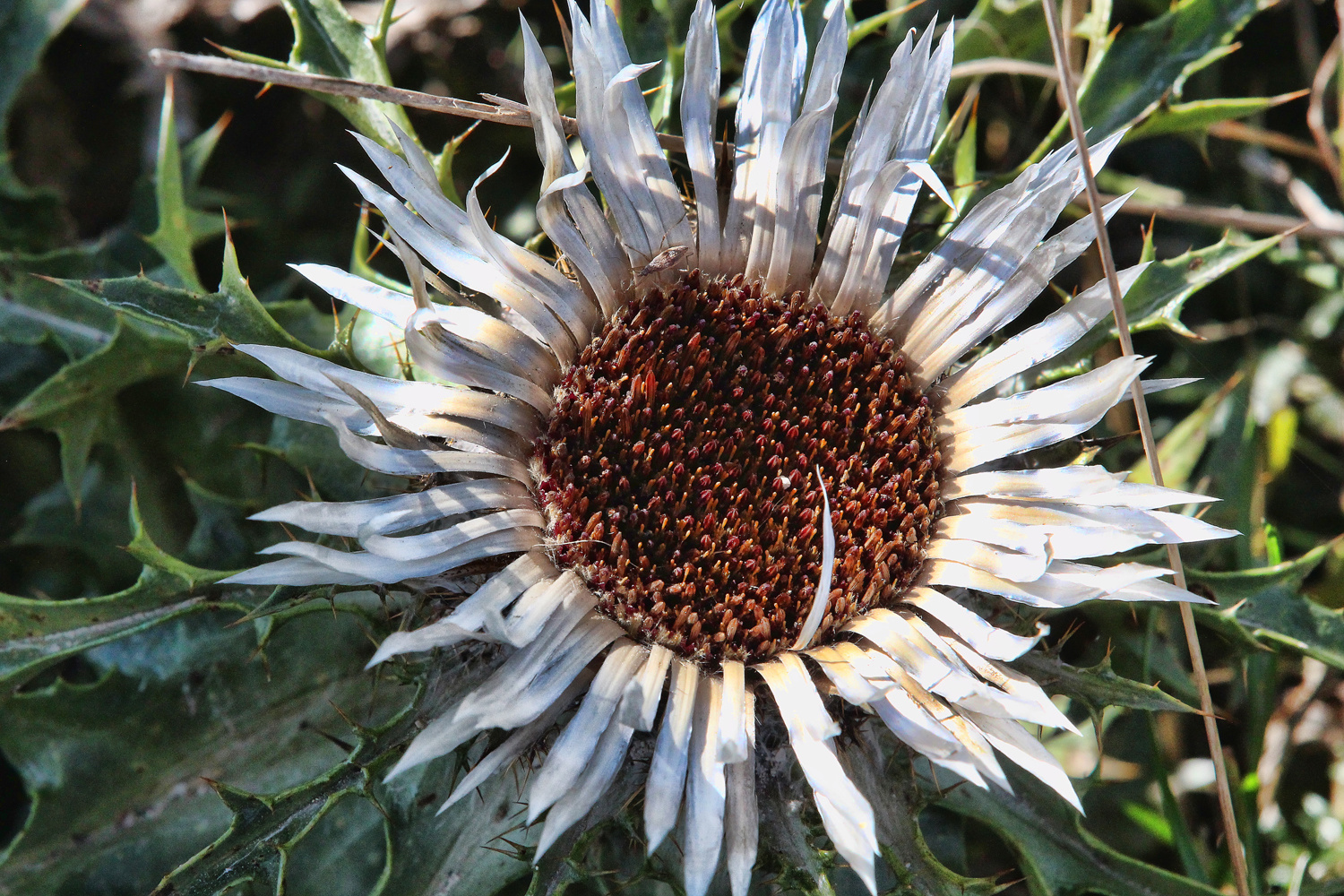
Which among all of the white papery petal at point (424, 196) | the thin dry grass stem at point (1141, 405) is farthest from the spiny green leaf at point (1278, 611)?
the white papery petal at point (424, 196)

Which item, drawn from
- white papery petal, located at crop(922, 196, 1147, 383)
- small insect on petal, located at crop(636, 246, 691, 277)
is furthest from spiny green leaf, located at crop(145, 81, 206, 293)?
white papery petal, located at crop(922, 196, 1147, 383)

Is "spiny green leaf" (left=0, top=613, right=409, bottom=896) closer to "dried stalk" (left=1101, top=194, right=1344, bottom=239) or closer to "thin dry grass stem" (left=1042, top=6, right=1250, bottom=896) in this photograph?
"thin dry grass stem" (left=1042, top=6, right=1250, bottom=896)

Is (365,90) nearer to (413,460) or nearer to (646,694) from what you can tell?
(413,460)

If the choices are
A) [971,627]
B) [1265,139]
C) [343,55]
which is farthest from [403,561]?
[1265,139]

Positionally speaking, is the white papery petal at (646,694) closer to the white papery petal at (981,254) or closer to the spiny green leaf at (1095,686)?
the spiny green leaf at (1095,686)

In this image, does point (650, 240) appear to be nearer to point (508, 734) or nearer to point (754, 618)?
point (754, 618)

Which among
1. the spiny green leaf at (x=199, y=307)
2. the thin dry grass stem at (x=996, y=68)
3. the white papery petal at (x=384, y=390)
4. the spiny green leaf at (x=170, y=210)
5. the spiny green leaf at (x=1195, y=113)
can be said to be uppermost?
the thin dry grass stem at (x=996, y=68)
